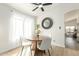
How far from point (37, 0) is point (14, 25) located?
2.14 feet

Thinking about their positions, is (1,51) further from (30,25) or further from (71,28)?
(71,28)

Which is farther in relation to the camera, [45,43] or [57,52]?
[45,43]

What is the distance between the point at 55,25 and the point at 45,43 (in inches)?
16.4

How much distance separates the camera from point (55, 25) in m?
1.94

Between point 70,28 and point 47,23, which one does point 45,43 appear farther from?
point 70,28

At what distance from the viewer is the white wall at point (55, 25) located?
192cm

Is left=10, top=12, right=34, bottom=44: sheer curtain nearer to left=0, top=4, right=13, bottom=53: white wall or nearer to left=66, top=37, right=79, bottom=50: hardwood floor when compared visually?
left=0, top=4, right=13, bottom=53: white wall

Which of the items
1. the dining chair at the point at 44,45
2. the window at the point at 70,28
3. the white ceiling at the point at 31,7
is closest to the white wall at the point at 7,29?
the white ceiling at the point at 31,7

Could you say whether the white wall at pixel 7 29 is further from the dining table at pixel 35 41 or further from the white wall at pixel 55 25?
the white wall at pixel 55 25

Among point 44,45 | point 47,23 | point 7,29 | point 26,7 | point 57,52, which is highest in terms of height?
point 26,7

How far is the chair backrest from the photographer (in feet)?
6.36

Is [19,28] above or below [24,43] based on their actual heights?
above

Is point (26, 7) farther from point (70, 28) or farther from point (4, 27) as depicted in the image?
point (70, 28)

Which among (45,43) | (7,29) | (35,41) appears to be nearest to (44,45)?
(45,43)
